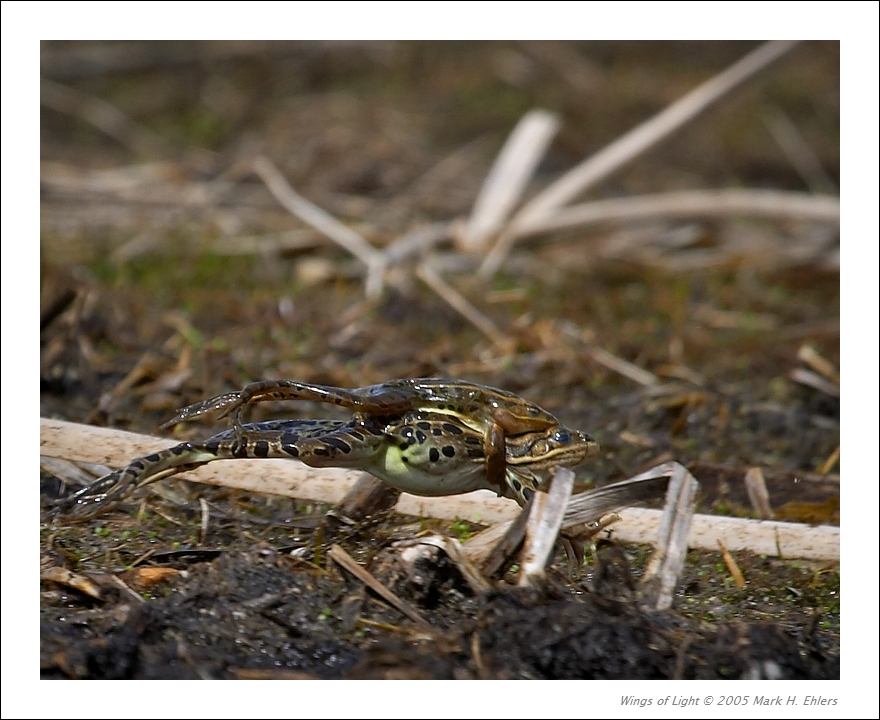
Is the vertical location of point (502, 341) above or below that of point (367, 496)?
above

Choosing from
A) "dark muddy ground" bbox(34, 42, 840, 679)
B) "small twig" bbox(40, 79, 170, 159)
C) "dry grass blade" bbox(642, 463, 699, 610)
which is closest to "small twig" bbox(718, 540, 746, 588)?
"dark muddy ground" bbox(34, 42, 840, 679)

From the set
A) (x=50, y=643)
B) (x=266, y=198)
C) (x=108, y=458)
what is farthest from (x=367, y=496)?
(x=266, y=198)

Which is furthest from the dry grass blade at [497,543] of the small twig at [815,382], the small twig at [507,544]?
the small twig at [815,382]

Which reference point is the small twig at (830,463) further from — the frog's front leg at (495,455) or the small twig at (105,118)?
the small twig at (105,118)

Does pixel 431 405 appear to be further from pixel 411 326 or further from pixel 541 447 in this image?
pixel 411 326

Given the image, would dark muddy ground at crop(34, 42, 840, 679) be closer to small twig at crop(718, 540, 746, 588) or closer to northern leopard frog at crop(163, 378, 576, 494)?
small twig at crop(718, 540, 746, 588)

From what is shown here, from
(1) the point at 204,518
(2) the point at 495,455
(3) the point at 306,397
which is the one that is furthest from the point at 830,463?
(1) the point at 204,518

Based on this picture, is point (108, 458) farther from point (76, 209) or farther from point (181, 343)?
point (76, 209)
